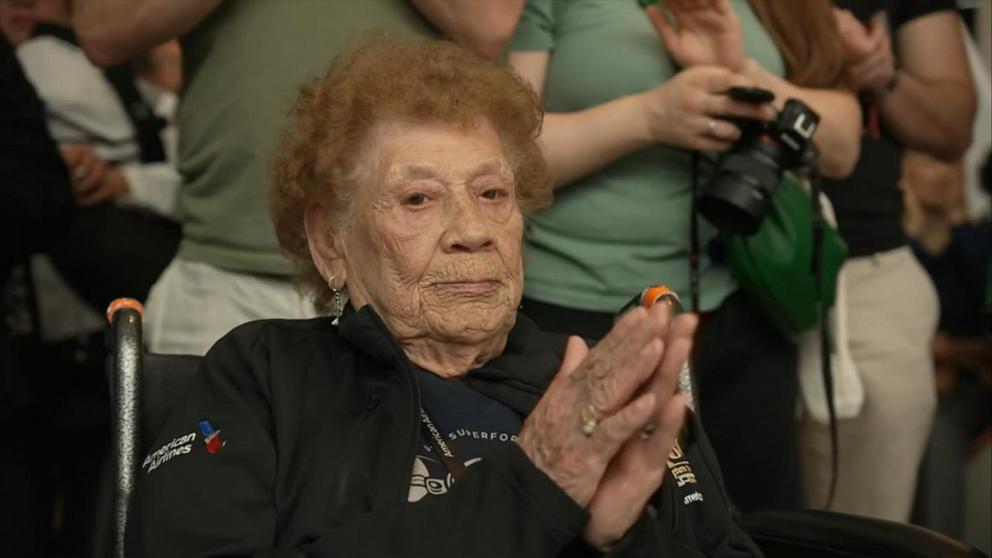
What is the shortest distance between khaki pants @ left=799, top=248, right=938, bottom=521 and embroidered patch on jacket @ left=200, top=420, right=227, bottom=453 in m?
1.50

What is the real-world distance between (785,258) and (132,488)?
49.7 inches

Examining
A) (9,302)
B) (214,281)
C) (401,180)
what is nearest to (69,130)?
(9,302)

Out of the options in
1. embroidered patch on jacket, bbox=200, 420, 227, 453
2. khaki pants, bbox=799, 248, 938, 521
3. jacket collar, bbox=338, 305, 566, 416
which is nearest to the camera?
embroidered patch on jacket, bbox=200, 420, 227, 453

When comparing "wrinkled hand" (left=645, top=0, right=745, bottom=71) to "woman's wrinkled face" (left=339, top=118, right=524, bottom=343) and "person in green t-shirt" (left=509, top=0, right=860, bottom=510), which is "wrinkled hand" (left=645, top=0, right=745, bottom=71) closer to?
"person in green t-shirt" (left=509, top=0, right=860, bottom=510)

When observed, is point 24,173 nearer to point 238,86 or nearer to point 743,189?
point 238,86

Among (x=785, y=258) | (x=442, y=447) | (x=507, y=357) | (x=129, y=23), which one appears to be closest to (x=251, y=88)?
(x=129, y=23)

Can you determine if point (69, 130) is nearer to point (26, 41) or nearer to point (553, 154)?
point (26, 41)

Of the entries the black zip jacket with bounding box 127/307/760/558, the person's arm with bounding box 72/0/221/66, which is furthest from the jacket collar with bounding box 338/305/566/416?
the person's arm with bounding box 72/0/221/66

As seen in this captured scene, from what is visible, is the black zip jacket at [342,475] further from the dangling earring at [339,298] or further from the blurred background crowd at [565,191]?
the blurred background crowd at [565,191]

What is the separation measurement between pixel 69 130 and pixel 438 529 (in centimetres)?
197

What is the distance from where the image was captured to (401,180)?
6.56 feet

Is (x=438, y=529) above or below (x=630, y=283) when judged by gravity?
above

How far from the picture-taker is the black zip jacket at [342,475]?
1.64m

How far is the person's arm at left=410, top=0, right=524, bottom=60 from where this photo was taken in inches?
94.3
